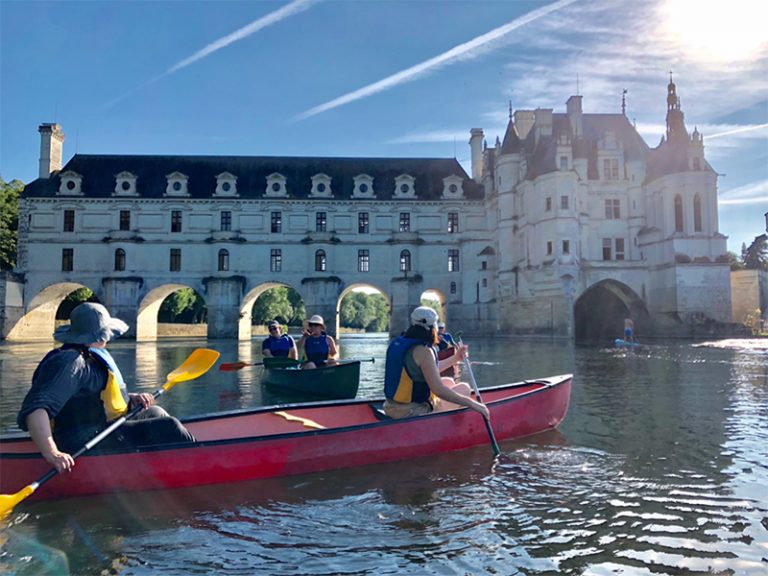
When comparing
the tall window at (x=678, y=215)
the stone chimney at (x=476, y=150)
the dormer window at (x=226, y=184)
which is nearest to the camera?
the tall window at (x=678, y=215)

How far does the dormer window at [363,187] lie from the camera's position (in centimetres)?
4484

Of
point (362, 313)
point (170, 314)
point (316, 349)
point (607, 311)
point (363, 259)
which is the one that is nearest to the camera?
point (316, 349)

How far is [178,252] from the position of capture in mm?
42969

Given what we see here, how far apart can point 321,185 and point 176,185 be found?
36.3ft

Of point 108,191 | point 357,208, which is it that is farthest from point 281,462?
point 108,191

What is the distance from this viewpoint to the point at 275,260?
143 ft

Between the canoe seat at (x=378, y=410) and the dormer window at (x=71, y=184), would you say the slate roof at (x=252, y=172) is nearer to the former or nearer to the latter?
Answer: the dormer window at (x=71, y=184)

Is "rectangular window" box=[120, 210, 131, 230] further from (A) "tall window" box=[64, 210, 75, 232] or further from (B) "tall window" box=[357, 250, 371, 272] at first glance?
(B) "tall window" box=[357, 250, 371, 272]

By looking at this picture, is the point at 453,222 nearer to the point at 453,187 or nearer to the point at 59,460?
the point at 453,187

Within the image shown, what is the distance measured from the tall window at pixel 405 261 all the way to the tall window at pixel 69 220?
2490 cm

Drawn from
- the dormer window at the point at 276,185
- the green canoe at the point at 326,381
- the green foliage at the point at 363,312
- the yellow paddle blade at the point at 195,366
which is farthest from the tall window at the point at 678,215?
the green foliage at the point at 363,312

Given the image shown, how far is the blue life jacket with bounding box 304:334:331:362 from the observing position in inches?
455

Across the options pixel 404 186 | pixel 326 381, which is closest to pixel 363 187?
pixel 404 186

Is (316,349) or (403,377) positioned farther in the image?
(316,349)
